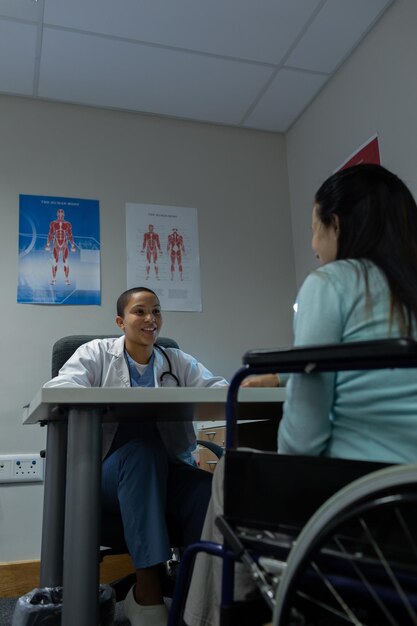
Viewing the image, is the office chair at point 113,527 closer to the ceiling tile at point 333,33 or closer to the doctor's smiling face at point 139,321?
the doctor's smiling face at point 139,321

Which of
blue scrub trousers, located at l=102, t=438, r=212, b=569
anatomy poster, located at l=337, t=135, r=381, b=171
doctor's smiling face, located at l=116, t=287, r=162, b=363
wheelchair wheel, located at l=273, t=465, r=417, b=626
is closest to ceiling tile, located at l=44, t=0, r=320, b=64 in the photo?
anatomy poster, located at l=337, t=135, r=381, b=171

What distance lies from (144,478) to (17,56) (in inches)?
83.1

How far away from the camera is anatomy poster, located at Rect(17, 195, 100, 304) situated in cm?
268

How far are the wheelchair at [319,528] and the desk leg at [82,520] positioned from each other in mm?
326

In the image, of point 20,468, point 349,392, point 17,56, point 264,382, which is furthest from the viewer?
point 17,56

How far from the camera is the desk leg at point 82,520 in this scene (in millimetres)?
1090

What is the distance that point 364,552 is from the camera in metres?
0.67

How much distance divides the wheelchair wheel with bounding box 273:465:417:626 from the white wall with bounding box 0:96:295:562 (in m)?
2.05

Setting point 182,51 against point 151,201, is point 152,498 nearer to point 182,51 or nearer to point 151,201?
point 151,201

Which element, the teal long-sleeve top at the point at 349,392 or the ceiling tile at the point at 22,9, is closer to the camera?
the teal long-sleeve top at the point at 349,392

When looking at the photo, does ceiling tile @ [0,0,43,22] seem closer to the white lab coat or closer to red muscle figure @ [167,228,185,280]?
red muscle figure @ [167,228,185,280]

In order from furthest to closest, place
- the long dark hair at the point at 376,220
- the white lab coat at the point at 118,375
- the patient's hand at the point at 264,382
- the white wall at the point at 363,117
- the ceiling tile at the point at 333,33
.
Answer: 1. the ceiling tile at the point at 333,33
2. the white wall at the point at 363,117
3. the white lab coat at the point at 118,375
4. the patient's hand at the point at 264,382
5. the long dark hair at the point at 376,220

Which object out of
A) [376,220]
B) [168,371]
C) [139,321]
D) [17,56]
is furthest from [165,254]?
[376,220]

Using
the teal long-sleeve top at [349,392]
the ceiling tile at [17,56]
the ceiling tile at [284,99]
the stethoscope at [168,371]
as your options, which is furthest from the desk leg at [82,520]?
the ceiling tile at [284,99]
